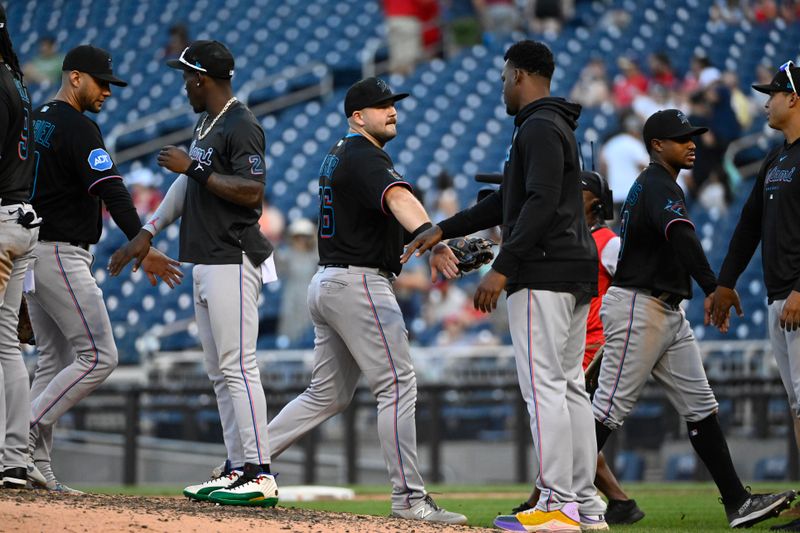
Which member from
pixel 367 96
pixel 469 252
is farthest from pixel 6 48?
pixel 469 252

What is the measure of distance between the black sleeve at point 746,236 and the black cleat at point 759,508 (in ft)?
3.30

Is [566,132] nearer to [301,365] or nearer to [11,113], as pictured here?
[11,113]

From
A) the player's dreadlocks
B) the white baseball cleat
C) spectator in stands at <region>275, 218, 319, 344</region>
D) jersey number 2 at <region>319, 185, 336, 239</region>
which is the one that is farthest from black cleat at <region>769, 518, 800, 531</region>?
spectator in stands at <region>275, 218, 319, 344</region>

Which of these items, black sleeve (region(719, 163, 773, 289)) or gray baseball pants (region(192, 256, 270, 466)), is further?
black sleeve (region(719, 163, 773, 289))

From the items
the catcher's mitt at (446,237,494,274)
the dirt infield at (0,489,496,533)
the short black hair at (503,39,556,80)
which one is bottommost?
the dirt infield at (0,489,496,533)

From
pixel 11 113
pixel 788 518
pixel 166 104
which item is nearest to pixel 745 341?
pixel 788 518

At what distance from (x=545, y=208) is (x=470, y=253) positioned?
0.64 meters

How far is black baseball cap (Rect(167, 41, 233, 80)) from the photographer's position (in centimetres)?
559

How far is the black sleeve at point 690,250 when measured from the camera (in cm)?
575

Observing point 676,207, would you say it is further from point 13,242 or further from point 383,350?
point 13,242

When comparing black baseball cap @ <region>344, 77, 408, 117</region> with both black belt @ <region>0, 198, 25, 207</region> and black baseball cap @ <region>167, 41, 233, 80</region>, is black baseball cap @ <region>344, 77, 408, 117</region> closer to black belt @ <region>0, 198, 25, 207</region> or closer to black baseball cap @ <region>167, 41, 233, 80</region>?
black baseball cap @ <region>167, 41, 233, 80</region>

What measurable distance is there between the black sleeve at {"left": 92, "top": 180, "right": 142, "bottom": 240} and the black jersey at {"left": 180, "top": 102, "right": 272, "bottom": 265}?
31 centimetres

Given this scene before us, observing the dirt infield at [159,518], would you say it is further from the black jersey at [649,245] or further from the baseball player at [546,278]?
the black jersey at [649,245]

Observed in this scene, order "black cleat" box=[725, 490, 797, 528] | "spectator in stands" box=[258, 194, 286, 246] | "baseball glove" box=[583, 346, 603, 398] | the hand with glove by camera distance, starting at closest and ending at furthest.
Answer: the hand with glove
"black cleat" box=[725, 490, 797, 528]
"baseball glove" box=[583, 346, 603, 398]
"spectator in stands" box=[258, 194, 286, 246]
